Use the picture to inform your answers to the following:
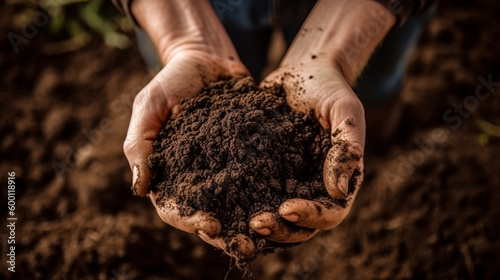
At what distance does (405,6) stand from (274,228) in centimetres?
90

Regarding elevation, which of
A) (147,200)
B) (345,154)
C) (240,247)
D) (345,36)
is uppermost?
(345,36)

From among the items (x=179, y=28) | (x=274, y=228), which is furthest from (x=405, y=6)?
(x=274, y=228)

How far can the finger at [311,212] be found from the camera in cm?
111

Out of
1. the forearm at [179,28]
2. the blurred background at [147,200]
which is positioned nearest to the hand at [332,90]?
the forearm at [179,28]

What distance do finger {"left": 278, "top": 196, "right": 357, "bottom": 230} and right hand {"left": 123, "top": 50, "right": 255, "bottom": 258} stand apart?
12 centimetres

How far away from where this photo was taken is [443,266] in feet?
5.92

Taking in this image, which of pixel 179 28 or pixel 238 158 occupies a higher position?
pixel 179 28

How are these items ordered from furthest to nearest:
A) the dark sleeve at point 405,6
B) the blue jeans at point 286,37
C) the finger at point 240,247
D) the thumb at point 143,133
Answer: the blue jeans at point 286,37 → the dark sleeve at point 405,6 → the thumb at point 143,133 → the finger at point 240,247

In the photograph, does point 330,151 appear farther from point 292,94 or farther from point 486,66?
point 486,66

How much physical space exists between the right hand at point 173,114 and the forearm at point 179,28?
45 mm

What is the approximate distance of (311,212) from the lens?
1.12 metres

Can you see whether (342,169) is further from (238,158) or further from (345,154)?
(238,158)

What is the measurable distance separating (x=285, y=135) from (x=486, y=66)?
5.62ft

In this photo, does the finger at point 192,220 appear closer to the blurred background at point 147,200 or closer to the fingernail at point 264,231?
the fingernail at point 264,231
